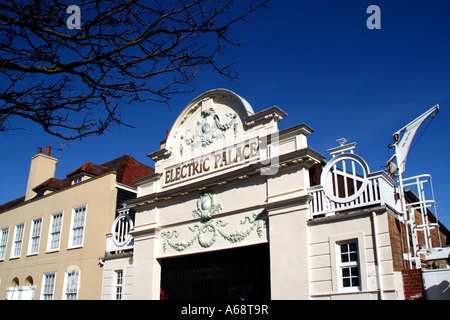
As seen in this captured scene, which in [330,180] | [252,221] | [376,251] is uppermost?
[330,180]

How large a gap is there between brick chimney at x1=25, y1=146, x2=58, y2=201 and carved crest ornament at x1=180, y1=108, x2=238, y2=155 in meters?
14.2

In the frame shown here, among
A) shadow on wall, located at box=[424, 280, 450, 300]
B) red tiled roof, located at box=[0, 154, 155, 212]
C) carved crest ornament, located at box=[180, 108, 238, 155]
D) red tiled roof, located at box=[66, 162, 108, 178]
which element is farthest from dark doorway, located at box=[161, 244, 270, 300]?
red tiled roof, located at box=[66, 162, 108, 178]

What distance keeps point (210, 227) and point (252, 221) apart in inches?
66.5

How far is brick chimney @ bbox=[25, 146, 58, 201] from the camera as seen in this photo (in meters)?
25.4

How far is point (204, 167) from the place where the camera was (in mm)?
14141

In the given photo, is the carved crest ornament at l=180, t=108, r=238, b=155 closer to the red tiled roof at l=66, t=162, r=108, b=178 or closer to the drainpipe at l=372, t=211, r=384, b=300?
the drainpipe at l=372, t=211, r=384, b=300

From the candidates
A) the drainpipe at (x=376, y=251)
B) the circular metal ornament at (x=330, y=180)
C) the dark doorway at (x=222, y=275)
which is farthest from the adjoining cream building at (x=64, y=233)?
the drainpipe at (x=376, y=251)

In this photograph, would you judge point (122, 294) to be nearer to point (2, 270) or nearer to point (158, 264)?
point (158, 264)

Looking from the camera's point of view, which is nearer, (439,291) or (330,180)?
(439,291)

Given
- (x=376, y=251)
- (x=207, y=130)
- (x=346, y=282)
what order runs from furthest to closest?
(x=207, y=130), (x=346, y=282), (x=376, y=251)

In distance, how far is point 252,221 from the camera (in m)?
12.3

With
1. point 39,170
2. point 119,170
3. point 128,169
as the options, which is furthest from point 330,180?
point 39,170

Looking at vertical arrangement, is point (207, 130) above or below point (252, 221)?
above

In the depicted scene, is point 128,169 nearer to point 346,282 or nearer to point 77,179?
point 77,179
